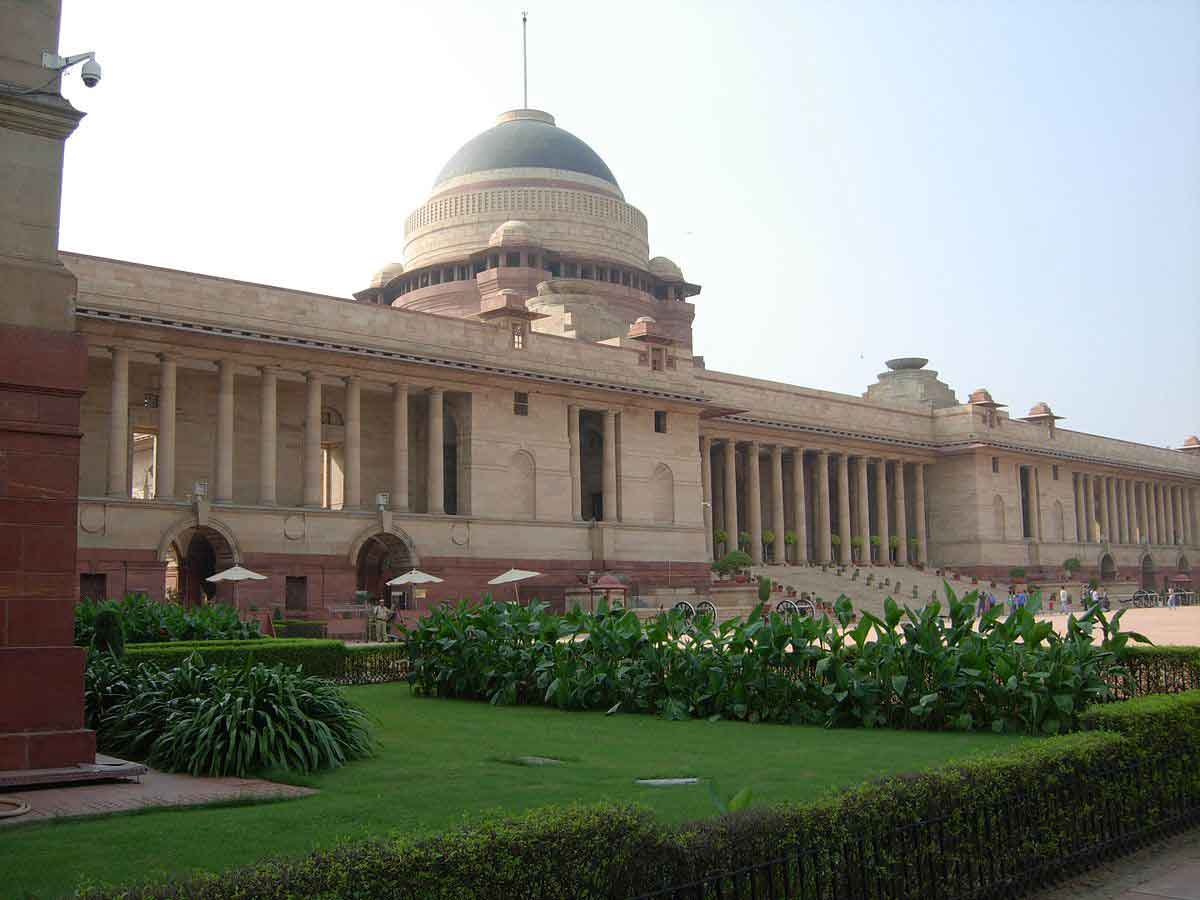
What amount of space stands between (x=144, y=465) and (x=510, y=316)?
18.8 metres

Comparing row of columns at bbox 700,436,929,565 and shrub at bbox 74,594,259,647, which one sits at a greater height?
row of columns at bbox 700,436,929,565

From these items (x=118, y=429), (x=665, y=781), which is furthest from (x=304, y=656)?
(x=118, y=429)

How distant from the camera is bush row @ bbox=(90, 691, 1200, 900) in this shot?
6047 millimetres

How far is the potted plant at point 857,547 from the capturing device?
6834 centimetres

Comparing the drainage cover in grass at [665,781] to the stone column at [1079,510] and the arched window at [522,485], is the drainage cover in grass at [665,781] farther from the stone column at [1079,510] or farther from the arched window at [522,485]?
the stone column at [1079,510]

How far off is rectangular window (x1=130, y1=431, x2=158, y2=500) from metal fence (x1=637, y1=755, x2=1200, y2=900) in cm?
4574

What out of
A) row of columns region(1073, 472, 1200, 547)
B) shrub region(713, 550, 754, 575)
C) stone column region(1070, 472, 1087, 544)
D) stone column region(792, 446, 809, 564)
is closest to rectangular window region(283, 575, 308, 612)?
shrub region(713, 550, 754, 575)

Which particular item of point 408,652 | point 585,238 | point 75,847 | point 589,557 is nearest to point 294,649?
point 408,652

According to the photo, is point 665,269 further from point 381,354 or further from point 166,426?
point 166,426

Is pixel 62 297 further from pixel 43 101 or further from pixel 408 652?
pixel 408 652

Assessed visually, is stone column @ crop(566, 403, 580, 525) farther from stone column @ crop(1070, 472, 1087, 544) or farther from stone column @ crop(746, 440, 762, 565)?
stone column @ crop(1070, 472, 1087, 544)

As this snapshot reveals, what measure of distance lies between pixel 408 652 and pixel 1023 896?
14286 millimetres

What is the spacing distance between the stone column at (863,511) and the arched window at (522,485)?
27065 mm

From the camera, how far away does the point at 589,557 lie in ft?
163
